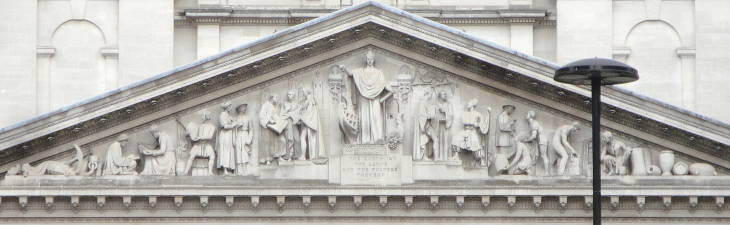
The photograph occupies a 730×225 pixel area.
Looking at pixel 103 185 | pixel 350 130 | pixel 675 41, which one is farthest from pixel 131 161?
pixel 675 41

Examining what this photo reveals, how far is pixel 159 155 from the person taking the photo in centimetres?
6247

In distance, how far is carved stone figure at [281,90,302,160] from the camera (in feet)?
205

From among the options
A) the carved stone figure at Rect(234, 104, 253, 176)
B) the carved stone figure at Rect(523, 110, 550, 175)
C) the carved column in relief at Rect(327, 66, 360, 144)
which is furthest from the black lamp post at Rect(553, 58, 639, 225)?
the carved stone figure at Rect(234, 104, 253, 176)

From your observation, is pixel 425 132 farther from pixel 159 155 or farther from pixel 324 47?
pixel 159 155

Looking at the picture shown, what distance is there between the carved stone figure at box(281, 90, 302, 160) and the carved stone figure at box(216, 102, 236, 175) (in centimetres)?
109

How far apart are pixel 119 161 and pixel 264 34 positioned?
8.74m

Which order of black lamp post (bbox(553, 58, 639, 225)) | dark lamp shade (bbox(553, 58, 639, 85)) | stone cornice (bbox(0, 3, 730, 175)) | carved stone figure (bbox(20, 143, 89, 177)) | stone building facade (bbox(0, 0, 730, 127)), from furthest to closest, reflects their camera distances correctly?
1. stone building facade (bbox(0, 0, 730, 127))
2. carved stone figure (bbox(20, 143, 89, 177))
3. stone cornice (bbox(0, 3, 730, 175))
4. dark lamp shade (bbox(553, 58, 639, 85))
5. black lamp post (bbox(553, 58, 639, 225))

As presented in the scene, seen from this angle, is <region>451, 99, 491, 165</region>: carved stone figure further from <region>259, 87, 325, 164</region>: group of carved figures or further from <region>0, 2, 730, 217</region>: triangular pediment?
<region>259, 87, 325, 164</region>: group of carved figures

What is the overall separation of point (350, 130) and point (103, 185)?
205 inches

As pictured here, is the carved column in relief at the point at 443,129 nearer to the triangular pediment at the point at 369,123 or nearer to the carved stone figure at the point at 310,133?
the triangular pediment at the point at 369,123

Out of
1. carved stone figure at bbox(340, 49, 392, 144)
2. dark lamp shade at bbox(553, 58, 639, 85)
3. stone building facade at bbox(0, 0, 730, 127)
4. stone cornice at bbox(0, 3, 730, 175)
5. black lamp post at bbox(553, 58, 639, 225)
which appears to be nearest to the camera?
black lamp post at bbox(553, 58, 639, 225)

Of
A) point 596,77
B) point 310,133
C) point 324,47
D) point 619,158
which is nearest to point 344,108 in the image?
point 310,133

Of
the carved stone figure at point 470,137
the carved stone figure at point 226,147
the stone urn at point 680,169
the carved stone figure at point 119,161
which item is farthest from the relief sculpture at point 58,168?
the stone urn at point 680,169

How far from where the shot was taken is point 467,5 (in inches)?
2768
